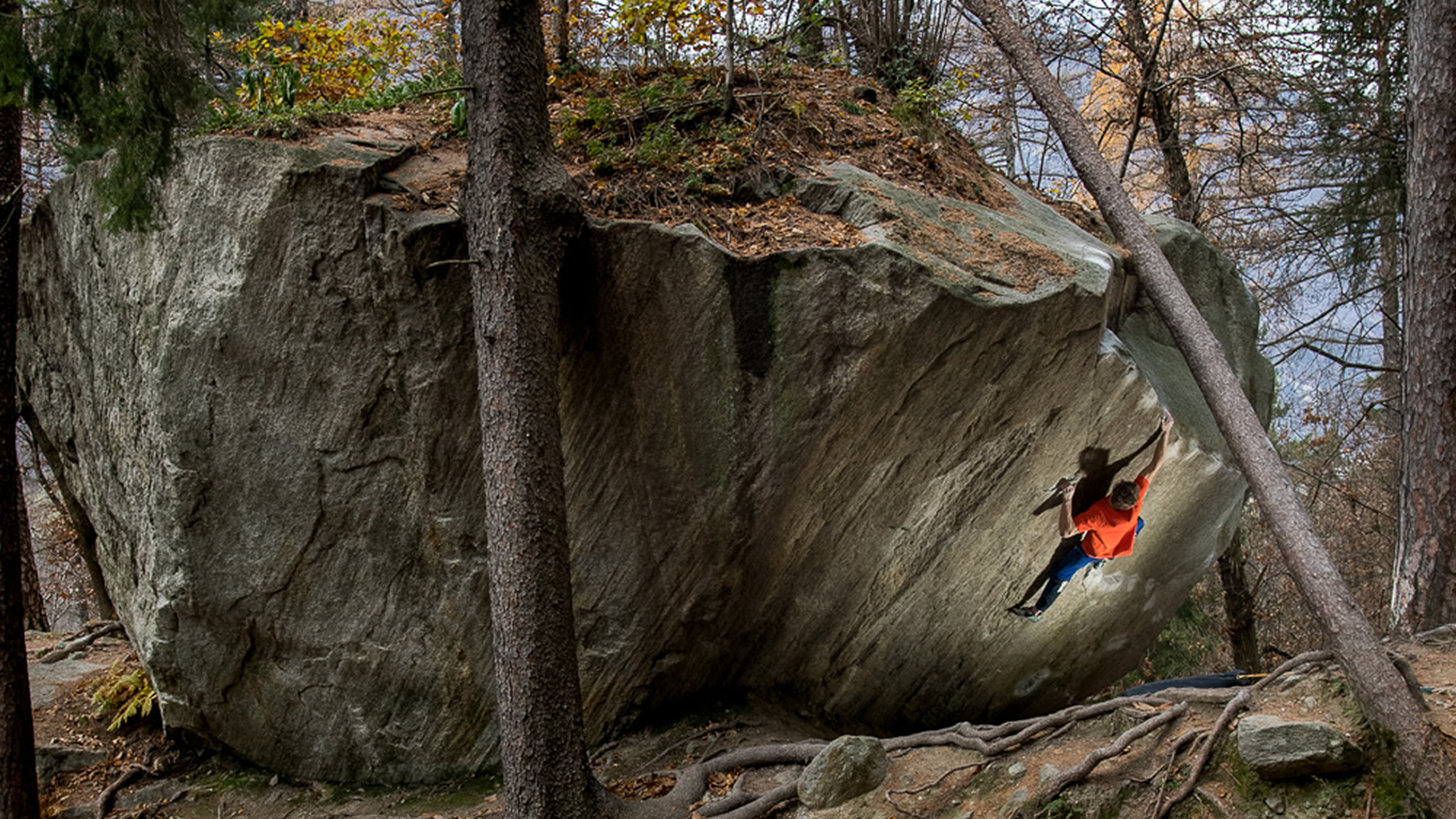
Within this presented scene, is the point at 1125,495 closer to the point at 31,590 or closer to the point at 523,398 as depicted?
the point at 523,398

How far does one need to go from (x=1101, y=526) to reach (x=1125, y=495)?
30 cm

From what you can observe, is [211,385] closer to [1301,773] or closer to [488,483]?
[488,483]

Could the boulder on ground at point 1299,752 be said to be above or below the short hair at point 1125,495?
below

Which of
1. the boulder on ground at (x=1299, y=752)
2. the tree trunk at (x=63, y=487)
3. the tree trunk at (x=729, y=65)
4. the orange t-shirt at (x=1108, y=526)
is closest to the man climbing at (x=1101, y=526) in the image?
the orange t-shirt at (x=1108, y=526)

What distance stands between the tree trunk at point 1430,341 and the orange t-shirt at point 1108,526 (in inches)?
65.9

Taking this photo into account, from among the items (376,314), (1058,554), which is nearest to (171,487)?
(376,314)

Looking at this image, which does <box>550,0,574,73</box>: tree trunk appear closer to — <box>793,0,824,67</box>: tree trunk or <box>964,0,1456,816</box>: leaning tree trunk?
<box>793,0,824,67</box>: tree trunk

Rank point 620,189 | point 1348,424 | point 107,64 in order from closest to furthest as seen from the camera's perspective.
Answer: point 107,64, point 620,189, point 1348,424

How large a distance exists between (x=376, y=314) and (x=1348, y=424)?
12.8m

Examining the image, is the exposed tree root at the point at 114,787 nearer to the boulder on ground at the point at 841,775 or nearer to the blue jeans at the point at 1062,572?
the boulder on ground at the point at 841,775

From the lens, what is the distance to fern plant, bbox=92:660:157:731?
24.9ft

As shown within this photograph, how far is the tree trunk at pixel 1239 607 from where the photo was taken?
11.0 metres

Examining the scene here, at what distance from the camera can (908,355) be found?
19.1 feet

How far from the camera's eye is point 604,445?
6.23 meters
